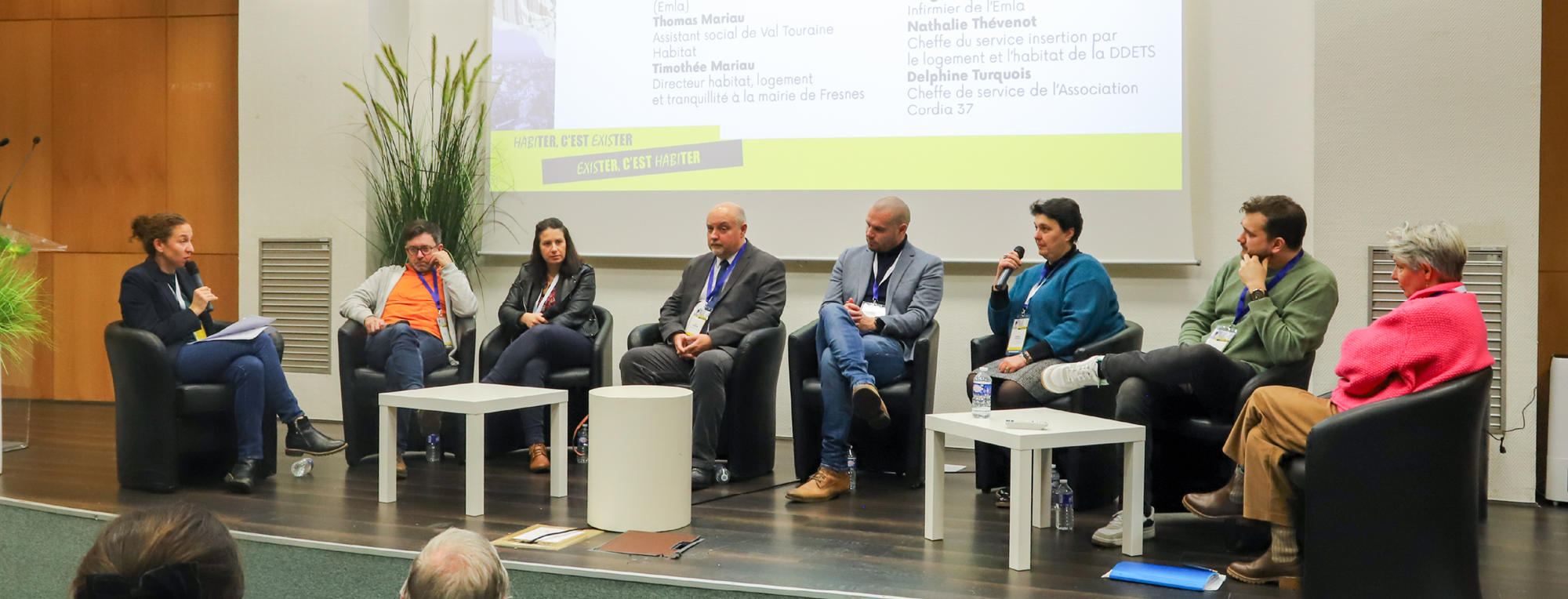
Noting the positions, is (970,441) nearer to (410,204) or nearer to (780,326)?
(780,326)

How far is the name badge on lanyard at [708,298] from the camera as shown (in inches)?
181

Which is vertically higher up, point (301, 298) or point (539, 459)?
point (301, 298)

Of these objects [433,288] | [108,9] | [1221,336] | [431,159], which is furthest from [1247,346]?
[108,9]

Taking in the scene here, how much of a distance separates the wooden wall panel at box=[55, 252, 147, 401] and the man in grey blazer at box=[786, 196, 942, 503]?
4.36 metres

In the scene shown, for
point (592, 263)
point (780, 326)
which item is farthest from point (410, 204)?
point (780, 326)

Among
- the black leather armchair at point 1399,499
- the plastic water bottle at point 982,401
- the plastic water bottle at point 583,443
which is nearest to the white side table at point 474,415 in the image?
the plastic water bottle at point 583,443

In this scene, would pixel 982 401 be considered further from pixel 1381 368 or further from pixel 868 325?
pixel 1381 368

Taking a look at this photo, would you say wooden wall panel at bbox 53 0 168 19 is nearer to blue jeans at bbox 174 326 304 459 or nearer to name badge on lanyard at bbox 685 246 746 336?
blue jeans at bbox 174 326 304 459

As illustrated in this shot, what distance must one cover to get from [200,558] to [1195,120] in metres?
4.36

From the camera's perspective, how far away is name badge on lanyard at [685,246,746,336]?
4609mm

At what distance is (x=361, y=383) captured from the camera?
457 centimetres

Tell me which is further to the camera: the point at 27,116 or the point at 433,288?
the point at 27,116

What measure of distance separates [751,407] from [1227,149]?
2289 mm

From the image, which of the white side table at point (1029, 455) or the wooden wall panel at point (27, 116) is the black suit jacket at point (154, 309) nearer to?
the white side table at point (1029, 455)
